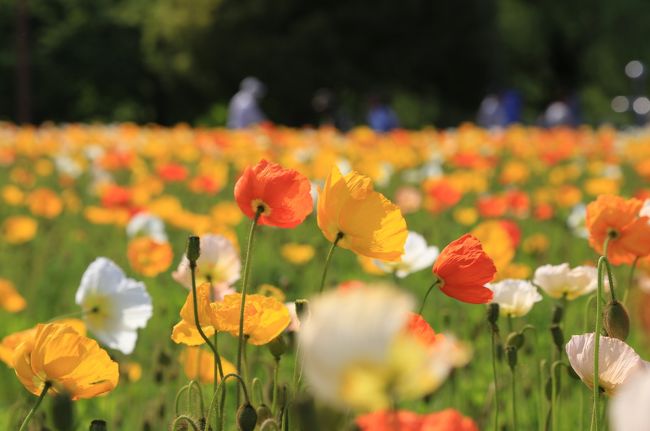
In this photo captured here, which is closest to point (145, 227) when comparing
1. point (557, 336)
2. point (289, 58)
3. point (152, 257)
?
point (152, 257)

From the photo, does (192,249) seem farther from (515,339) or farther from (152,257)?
(152,257)

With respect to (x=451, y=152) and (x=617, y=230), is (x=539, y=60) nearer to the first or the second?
(x=451, y=152)

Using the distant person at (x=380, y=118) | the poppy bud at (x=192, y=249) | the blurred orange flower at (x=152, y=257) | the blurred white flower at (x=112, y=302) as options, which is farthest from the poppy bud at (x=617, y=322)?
the distant person at (x=380, y=118)

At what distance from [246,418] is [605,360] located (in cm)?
36

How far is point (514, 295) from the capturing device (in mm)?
1484

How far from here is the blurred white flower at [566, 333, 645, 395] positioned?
1.05m

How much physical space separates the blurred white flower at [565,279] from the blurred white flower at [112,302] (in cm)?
59

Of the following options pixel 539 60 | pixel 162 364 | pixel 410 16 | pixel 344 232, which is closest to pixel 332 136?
pixel 162 364

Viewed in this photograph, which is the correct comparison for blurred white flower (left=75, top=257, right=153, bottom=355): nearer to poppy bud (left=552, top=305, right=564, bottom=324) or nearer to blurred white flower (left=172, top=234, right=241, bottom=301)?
blurred white flower (left=172, top=234, right=241, bottom=301)

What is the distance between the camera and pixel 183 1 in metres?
23.6

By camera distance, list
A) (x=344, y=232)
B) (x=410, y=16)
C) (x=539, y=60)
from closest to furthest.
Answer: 1. (x=344, y=232)
2. (x=410, y=16)
3. (x=539, y=60)

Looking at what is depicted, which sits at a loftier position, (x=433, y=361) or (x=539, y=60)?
(x=539, y=60)

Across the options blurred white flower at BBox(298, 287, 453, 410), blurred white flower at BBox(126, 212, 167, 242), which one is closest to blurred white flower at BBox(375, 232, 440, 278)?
blurred white flower at BBox(298, 287, 453, 410)

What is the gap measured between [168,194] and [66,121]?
899 inches
